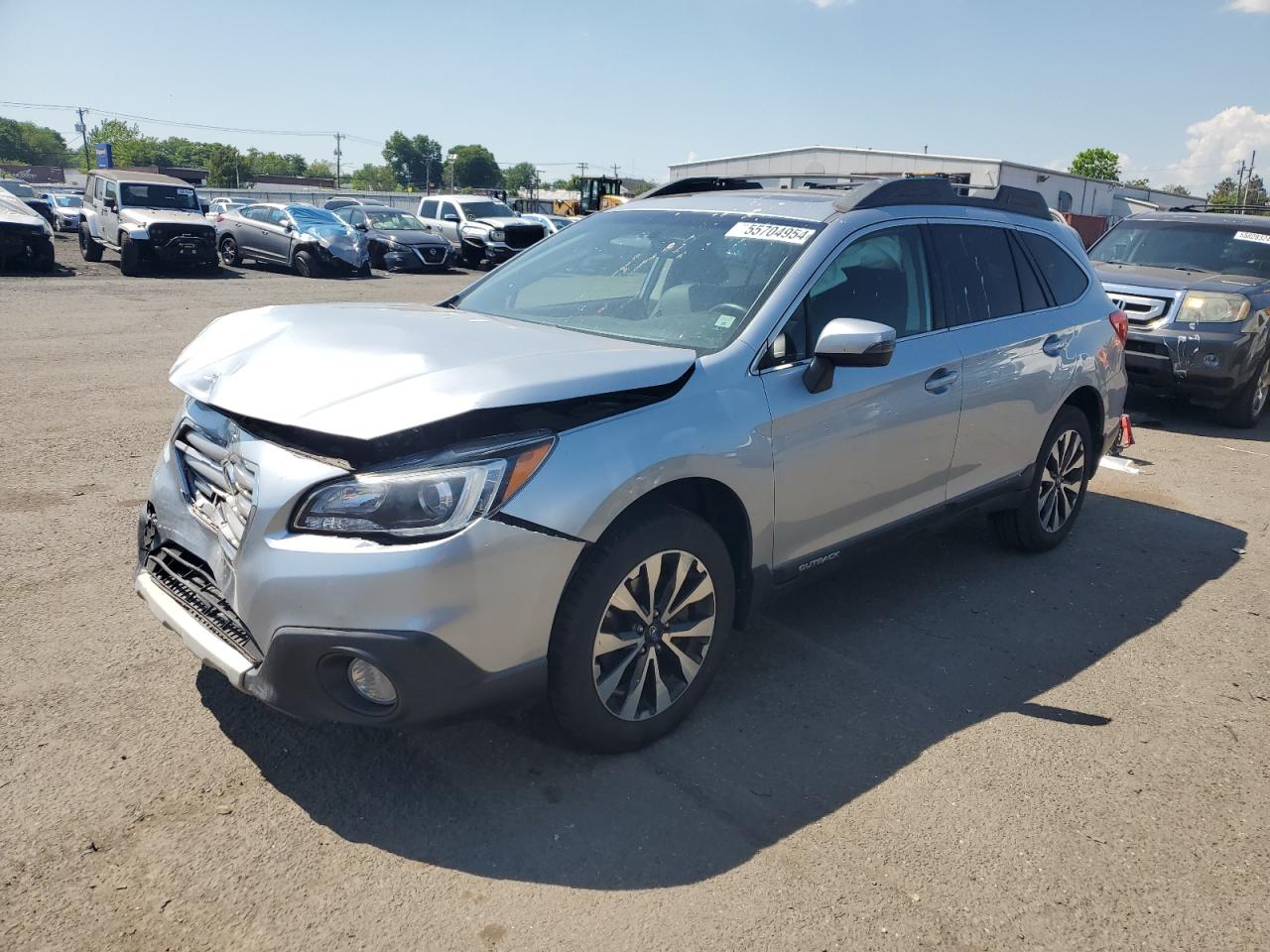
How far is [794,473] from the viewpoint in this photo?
363 centimetres

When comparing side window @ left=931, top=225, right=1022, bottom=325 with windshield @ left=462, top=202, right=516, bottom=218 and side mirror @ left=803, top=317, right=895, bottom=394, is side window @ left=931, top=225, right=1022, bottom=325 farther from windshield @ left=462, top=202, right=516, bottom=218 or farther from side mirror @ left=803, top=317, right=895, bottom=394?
windshield @ left=462, top=202, right=516, bottom=218

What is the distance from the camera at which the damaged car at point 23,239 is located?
60.2 ft

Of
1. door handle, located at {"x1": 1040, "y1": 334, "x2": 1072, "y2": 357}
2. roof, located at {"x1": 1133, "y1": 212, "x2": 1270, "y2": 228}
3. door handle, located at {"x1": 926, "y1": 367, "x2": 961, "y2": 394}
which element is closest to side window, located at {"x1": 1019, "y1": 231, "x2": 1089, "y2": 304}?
door handle, located at {"x1": 1040, "y1": 334, "x2": 1072, "y2": 357}

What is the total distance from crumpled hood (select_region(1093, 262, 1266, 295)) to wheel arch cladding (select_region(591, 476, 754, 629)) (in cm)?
740

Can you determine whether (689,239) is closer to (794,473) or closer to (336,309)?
(794,473)

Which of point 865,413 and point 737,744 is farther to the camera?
point 865,413

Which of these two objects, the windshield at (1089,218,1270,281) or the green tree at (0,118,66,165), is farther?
the green tree at (0,118,66,165)

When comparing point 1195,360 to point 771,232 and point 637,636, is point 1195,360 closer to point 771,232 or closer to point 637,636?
point 771,232

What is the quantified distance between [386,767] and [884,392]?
2364 millimetres

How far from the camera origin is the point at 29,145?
493 ft

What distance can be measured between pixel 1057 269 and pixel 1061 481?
3.82 ft

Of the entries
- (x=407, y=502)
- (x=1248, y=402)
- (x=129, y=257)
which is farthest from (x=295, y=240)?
(x=407, y=502)

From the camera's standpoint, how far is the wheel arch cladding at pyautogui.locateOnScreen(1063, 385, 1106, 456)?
5.43 meters

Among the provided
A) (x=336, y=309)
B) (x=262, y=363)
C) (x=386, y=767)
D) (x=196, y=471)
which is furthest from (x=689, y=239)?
(x=386, y=767)
